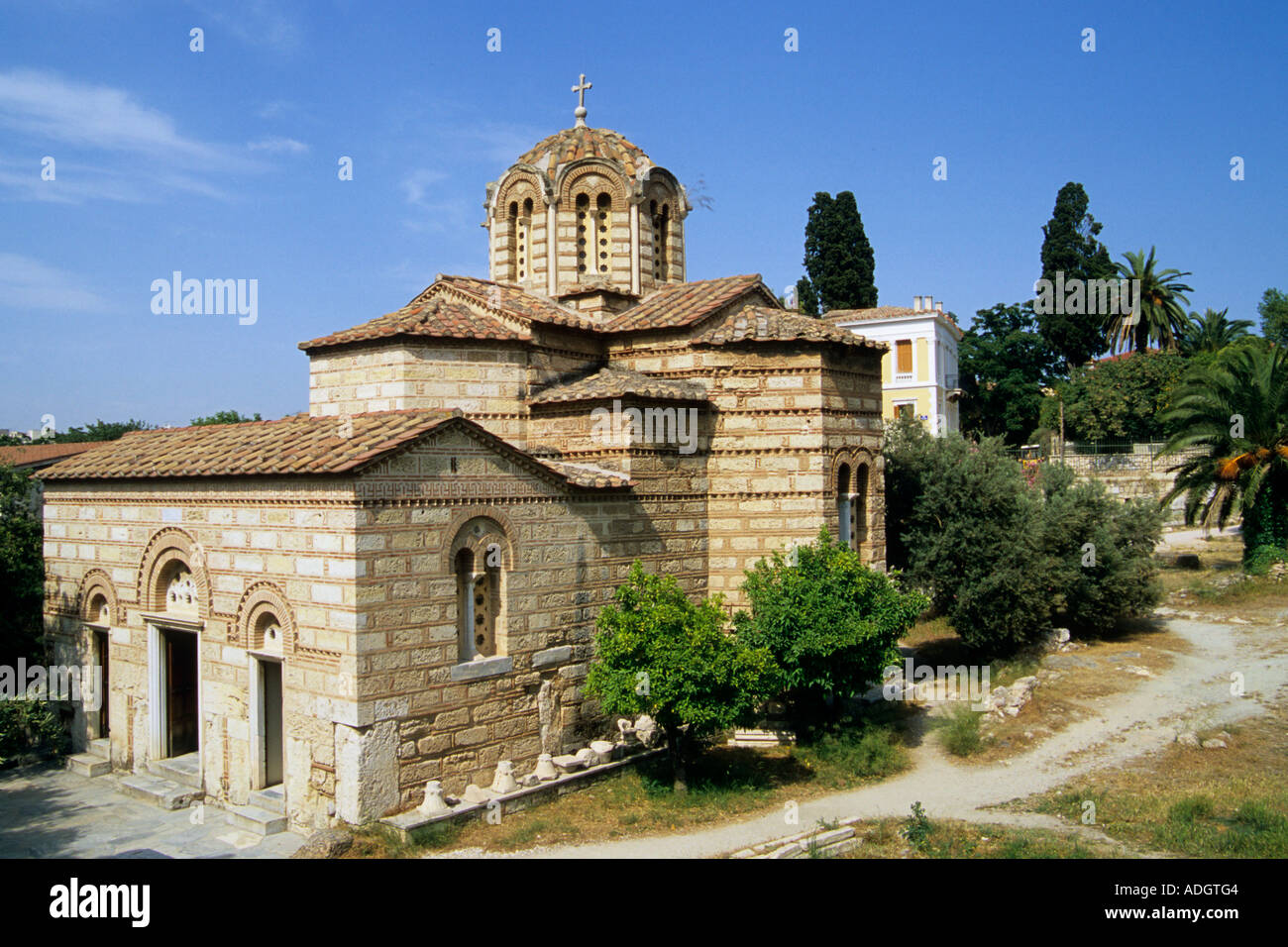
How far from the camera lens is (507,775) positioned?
11.2 meters

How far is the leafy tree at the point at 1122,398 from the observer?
34656mm

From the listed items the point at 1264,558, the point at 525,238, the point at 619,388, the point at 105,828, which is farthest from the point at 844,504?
the point at 1264,558

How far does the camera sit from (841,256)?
3659 cm

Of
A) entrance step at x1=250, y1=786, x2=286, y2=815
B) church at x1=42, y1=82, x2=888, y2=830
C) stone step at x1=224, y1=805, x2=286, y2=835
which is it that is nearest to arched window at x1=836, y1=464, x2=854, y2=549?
church at x1=42, y1=82, x2=888, y2=830

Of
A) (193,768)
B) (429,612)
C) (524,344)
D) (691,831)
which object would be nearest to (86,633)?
(193,768)

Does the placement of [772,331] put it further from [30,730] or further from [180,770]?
[30,730]

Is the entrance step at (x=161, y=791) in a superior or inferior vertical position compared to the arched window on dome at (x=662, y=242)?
inferior

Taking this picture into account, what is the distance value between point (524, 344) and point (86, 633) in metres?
7.75

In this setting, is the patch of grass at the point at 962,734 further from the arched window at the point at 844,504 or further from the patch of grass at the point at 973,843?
the arched window at the point at 844,504

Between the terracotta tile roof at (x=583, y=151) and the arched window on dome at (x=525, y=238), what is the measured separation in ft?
2.51

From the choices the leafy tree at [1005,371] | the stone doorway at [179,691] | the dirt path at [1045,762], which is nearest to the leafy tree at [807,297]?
the leafy tree at [1005,371]

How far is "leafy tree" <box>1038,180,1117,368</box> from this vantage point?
126 ft

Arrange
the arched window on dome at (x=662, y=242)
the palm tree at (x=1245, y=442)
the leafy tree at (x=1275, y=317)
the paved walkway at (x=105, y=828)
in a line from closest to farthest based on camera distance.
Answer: the paved walkway at (x=105, y=828), the arched window on dome at (x=662, y=242), the palm tree at (x=1245, y=442), the leafy tree at (x=1275, y=317)

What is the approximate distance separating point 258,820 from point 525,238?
10841 mm
